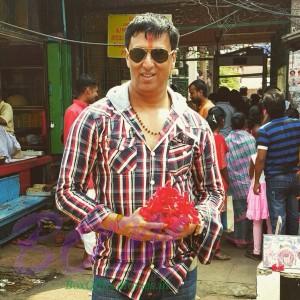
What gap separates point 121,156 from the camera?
5.32 feet

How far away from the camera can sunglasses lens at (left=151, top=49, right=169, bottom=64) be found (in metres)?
1.70

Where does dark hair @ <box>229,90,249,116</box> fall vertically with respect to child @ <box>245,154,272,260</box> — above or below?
above

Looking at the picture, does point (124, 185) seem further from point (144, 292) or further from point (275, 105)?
point (275, 105)

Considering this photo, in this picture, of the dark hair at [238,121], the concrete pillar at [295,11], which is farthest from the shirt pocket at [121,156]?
the concrete pillar at [295,11]

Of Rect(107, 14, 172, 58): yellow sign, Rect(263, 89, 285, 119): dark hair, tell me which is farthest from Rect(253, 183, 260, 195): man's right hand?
Rect(107, 14, 172, 58): yellow sign

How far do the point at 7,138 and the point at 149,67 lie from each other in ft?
18.6

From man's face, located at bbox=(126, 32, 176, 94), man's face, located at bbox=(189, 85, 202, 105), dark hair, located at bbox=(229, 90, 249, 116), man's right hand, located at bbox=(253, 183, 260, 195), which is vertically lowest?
man's right hand, located at bbox=(253, 183, 260, 195)

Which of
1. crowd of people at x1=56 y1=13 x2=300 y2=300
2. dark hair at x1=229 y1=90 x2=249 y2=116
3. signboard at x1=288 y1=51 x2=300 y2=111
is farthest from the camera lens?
dark hair at x1=229 y1=90 x2=249 y2=116

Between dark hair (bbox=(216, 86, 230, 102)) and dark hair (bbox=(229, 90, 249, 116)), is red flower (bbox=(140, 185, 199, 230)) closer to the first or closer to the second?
dark hair (bbox=(229, 90, 249, 116))

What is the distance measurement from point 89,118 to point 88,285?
11.0 ft

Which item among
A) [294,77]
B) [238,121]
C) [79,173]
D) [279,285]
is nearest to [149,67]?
[79,173]

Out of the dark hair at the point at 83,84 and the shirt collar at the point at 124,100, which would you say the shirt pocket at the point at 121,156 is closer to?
the shirt collar at the point at 124,100

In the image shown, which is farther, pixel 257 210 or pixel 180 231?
pixel 257 210

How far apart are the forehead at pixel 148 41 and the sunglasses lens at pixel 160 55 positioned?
16mm
